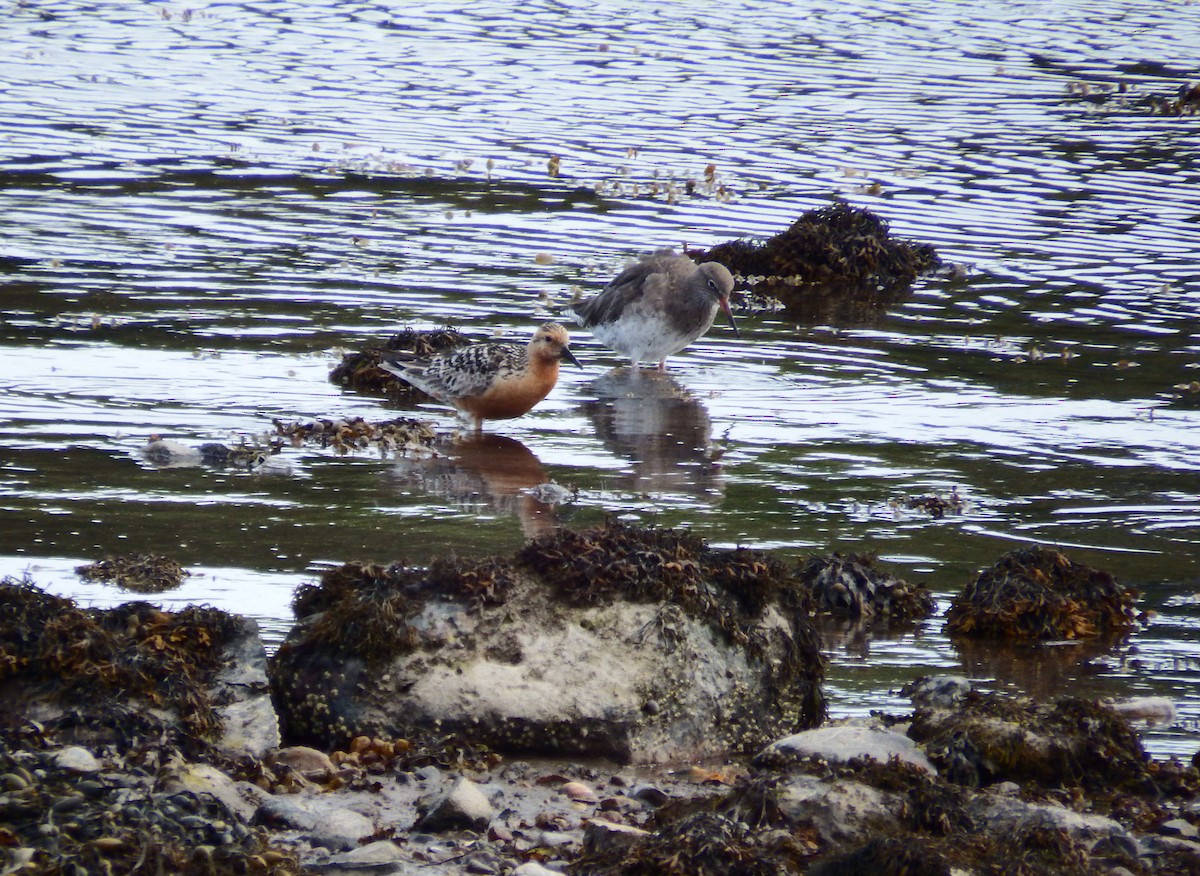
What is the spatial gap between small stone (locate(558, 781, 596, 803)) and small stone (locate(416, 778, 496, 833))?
0.47 meters

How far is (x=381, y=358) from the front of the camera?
1462cm

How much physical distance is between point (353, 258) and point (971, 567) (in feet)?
33.2

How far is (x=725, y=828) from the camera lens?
6.30 metres

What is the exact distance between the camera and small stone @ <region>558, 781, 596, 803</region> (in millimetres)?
7102

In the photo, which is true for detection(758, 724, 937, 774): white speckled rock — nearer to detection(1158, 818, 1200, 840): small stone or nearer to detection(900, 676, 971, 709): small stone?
detection(900, 676, 971, 709): small stone

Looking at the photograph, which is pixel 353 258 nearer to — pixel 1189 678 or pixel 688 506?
pixel 688 506

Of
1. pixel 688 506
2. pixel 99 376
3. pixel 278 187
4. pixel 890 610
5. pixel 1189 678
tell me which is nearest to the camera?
pixel 1189 678

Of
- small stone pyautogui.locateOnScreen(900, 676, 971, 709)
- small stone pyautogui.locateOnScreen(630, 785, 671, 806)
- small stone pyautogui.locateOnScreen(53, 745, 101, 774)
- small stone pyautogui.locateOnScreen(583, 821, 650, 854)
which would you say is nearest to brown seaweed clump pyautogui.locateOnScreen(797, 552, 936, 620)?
small stone pyautogui.locateOnScreen(900, 676, 971, 709)

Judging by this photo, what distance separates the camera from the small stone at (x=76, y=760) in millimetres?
6465

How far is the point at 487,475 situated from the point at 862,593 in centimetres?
368

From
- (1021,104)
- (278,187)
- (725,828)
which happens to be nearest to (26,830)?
(725,828)

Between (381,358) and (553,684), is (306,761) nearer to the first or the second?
(553,684)

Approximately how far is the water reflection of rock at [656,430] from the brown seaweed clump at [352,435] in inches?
57.1

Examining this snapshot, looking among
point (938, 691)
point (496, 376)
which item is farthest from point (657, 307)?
point (938, 691)
